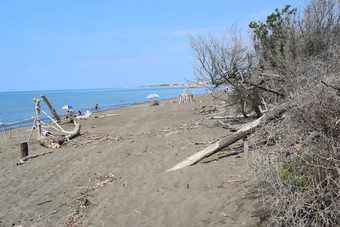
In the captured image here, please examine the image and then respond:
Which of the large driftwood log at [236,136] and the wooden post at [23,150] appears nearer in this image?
the large driftwood log at [236,136]

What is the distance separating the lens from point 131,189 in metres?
6.08

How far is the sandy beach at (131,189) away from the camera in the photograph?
14.4ft

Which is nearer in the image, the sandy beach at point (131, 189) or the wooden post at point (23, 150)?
the sandy beach at point (131, 189)

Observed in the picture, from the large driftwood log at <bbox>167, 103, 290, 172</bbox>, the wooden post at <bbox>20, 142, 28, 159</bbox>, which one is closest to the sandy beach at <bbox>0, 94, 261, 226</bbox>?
the large driftwood log at <bbox>167, 103, 290, 172</bbox>

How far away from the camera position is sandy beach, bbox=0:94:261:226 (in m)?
4.38

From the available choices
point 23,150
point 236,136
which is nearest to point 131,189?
point 236,136

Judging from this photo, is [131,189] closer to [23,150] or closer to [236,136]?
[236,136]

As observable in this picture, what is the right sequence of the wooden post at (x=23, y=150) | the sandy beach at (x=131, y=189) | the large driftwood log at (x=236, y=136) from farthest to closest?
the wooden post at (x=23, y=150) → the large driftwood log at (x=236, y=136) → the sandy beach at (x=131, y=189)

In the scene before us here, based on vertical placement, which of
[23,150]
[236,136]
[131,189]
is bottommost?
[131,189]

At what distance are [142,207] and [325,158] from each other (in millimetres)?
3398

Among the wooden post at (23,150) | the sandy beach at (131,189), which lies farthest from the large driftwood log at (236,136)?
the wooden post at (23,150)

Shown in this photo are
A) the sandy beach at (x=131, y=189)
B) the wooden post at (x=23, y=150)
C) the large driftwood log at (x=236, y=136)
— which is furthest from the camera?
the wooden post at (x=23, y=150)

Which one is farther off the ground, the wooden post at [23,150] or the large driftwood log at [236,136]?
the large driftwood log at [236,136]

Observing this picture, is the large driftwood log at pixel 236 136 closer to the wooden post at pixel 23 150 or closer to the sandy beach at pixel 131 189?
the sandy beach at pixel 131 189
